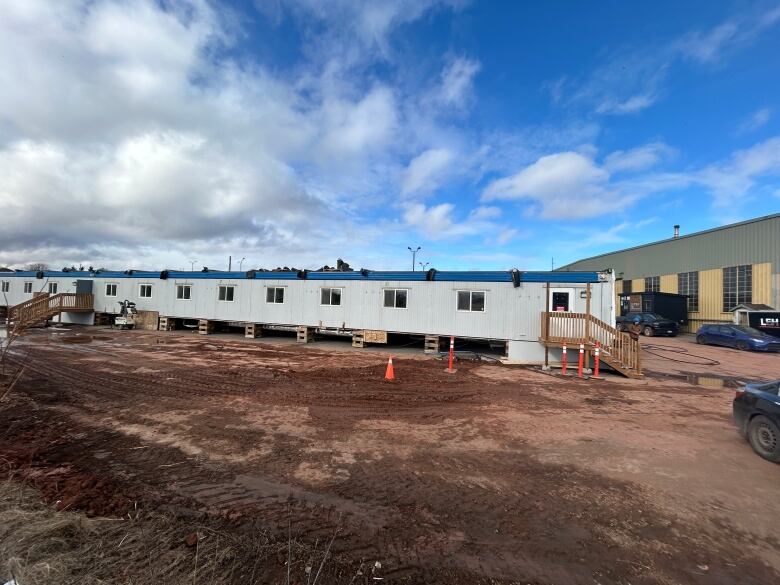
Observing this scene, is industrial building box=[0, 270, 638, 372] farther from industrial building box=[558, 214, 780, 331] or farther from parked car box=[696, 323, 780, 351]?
industrial building box=[558, 214, 780, 331]

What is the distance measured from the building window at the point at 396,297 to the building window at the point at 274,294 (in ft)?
20.5

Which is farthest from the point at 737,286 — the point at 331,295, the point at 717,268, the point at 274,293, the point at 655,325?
the point at 274,293

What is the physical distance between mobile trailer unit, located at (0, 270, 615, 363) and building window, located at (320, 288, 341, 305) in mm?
51

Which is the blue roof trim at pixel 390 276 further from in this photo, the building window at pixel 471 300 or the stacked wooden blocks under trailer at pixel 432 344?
the stacked wooden blocks under trailer at pixel 432 344

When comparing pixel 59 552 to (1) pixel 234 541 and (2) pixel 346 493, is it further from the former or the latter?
(2) pixel 346 493

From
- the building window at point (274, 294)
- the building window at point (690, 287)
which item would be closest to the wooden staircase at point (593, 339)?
the building window at point (274, 294)

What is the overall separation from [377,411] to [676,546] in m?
5.07

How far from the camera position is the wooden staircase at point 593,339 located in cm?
1192

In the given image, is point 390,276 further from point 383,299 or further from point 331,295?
point 331,295

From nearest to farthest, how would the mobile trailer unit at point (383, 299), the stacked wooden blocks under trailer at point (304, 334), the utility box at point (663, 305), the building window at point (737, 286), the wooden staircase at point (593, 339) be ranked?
1. the wooden staircase at point (593, 339)
2. the mobile trailer unit at point (383, 299)
3. the stacked wooden blocks under trailer at point (304, 334)
4. the building window at point (737, 286)
5. the utility box at point (663, 305)

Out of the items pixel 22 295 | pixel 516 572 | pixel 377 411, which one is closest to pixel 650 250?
pixel 377 411

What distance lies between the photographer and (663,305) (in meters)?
28.5

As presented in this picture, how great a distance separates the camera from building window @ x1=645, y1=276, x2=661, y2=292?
34153 millimetres

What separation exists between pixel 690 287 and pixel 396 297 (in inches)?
1127
